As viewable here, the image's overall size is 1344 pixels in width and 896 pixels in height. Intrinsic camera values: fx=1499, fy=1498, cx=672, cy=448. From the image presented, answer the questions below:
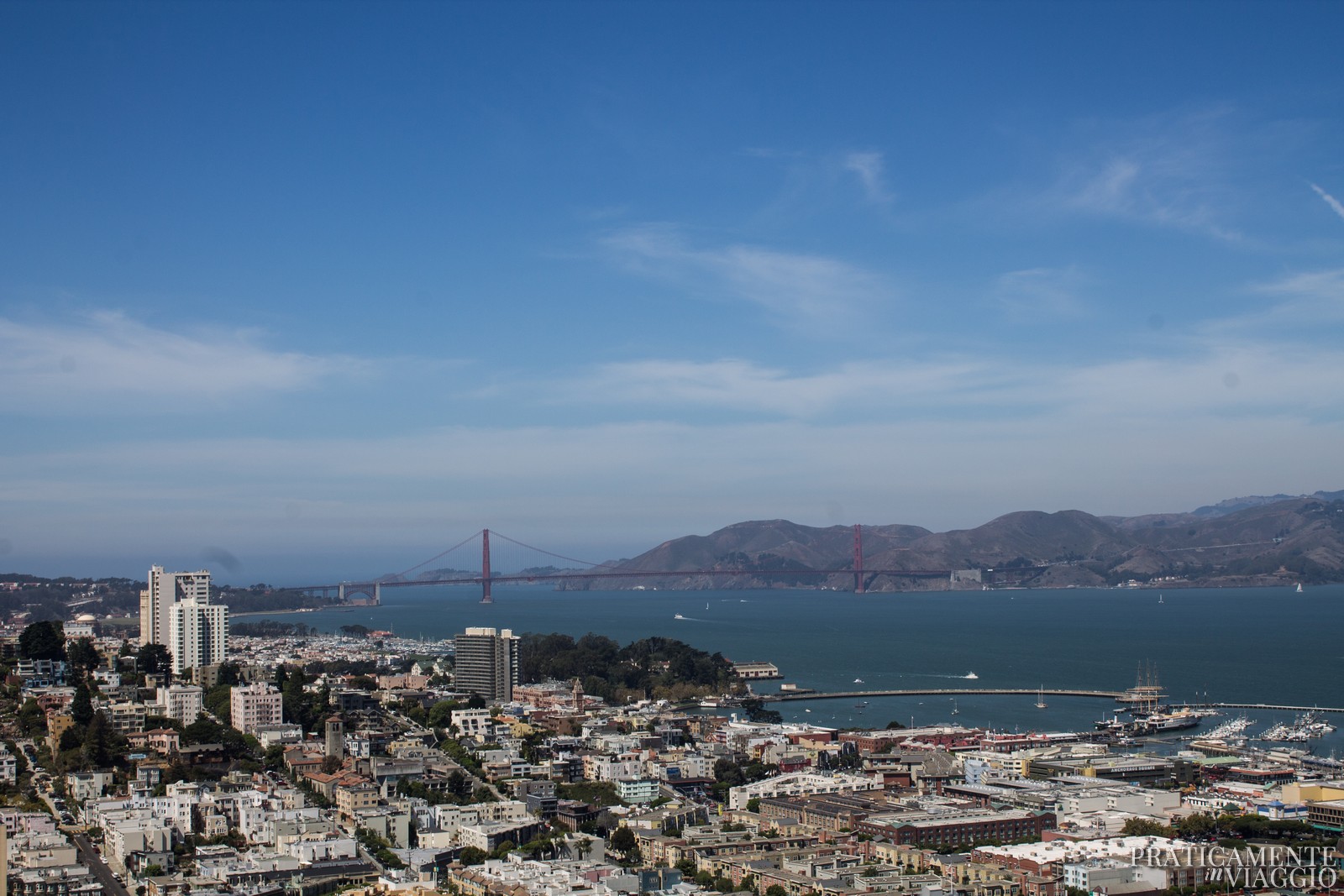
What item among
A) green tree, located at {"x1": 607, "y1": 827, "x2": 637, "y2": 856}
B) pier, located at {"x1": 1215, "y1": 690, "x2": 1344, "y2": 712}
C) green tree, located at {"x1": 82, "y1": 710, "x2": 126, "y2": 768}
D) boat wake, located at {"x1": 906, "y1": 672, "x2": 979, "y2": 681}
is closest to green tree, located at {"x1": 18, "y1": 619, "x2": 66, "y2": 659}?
green tree, located at {"x1": 82, "y1": 710, "x2": 126, "y2": 768}

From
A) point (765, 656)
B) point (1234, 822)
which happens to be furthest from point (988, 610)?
point (1234, 822)

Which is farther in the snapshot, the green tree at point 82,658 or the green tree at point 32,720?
the green tree at point 82,658

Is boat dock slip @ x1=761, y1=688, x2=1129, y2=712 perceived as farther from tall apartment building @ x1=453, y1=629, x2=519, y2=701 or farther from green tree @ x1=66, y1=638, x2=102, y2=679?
green tree @ x1=66, y1=638, x2=102, y2=679

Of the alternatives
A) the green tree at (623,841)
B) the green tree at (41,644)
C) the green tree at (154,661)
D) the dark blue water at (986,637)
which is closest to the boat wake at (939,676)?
the dark blue water at (986,637)

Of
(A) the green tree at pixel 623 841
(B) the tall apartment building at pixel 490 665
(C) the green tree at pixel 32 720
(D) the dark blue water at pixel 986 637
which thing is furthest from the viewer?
(D) the dark blue water at pixel 986 637

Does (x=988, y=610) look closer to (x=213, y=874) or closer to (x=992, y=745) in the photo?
(x=992, y=745)

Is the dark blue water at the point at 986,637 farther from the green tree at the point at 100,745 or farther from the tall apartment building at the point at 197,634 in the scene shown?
the green tree at the point at 100,745

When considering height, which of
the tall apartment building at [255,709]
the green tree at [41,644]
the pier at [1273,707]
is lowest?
the pier at [1273,707]
